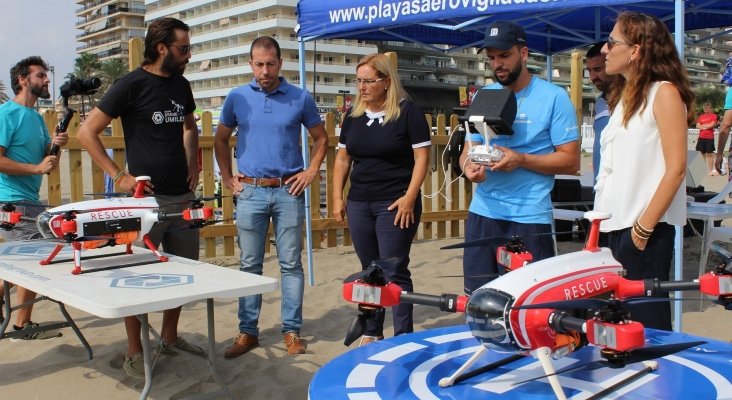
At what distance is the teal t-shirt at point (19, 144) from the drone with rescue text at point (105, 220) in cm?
139

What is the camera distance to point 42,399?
3600 millimetres

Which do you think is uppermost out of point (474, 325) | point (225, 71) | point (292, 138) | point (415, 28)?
point (225, 71)

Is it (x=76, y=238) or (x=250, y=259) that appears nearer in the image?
(x=76, y=238)

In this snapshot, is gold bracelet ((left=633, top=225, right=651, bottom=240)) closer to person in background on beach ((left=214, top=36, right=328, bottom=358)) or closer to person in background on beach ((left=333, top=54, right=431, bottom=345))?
person in background on beach ((left=333, top=54, right=431, bottom=345))

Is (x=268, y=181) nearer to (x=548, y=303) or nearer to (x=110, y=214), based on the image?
(x=110, y=214)

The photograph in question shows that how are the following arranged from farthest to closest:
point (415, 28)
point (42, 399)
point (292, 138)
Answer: point (415, 28) → point (292, 138) → point (42, 399)

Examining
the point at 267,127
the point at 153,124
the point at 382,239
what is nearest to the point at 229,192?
the point at 267,127

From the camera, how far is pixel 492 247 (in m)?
2.97

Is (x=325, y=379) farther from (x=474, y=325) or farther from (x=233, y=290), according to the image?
(x=233, y=290)

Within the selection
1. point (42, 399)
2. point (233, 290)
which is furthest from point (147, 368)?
point (42, 399)

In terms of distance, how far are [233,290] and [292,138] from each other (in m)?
1.65

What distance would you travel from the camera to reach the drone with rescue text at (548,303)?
1460mm

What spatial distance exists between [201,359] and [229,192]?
12.2 ft

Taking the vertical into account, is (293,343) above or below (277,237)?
below
